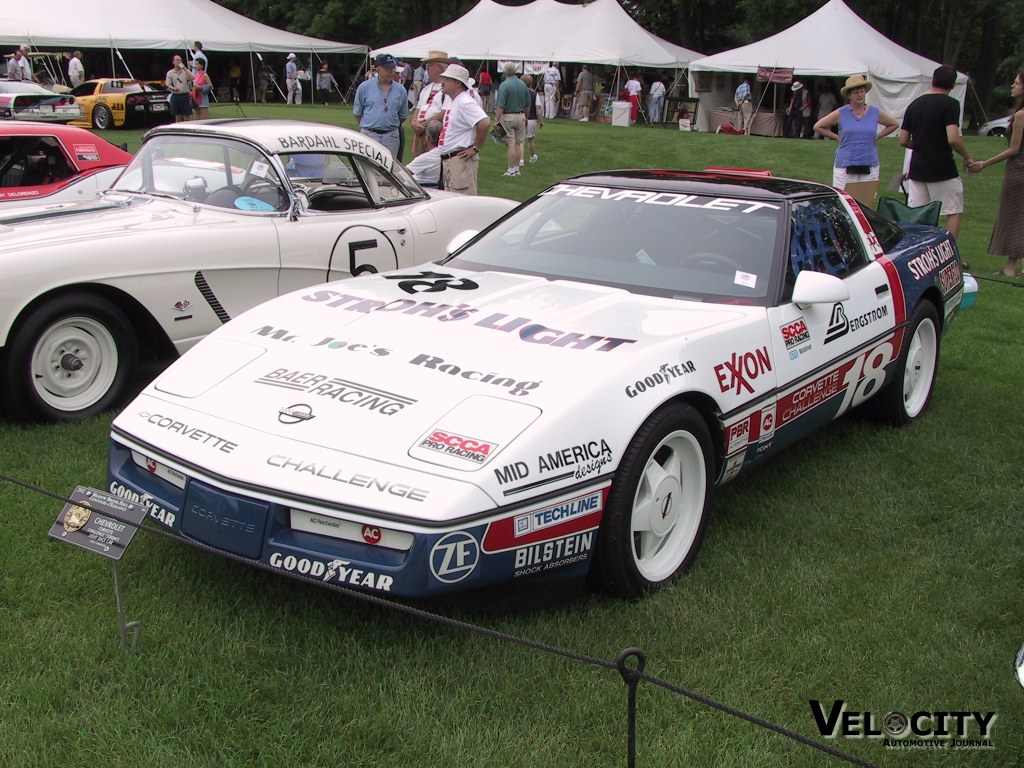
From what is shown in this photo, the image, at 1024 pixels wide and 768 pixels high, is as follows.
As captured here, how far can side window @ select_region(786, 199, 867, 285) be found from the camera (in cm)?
434

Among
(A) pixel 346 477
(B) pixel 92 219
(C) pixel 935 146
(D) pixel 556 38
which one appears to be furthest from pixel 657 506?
(D) pixel 556 38

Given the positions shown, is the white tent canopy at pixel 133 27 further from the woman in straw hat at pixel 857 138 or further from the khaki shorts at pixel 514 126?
the woman in straw hat at pixel 857 138

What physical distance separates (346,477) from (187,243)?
2.78 meters

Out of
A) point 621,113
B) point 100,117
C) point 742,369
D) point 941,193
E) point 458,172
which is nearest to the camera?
point 742,369

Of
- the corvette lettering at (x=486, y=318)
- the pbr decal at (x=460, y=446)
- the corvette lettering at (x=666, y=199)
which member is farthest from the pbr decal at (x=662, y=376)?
the corvette lettering at (x=666, y=199)

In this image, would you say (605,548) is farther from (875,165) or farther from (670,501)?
(875,165)

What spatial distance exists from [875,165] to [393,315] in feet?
20.5

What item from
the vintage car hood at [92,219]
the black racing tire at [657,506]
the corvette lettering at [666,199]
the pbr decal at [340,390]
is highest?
the corvette lettering at [666,199]

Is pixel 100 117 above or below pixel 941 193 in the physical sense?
below

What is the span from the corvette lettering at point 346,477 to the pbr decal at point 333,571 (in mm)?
225

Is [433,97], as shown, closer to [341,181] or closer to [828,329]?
[341,181]

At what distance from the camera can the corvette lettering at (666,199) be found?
4445 mm

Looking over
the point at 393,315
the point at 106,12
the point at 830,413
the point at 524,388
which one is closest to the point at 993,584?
the point at 830,413

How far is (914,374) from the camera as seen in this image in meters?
5.38
